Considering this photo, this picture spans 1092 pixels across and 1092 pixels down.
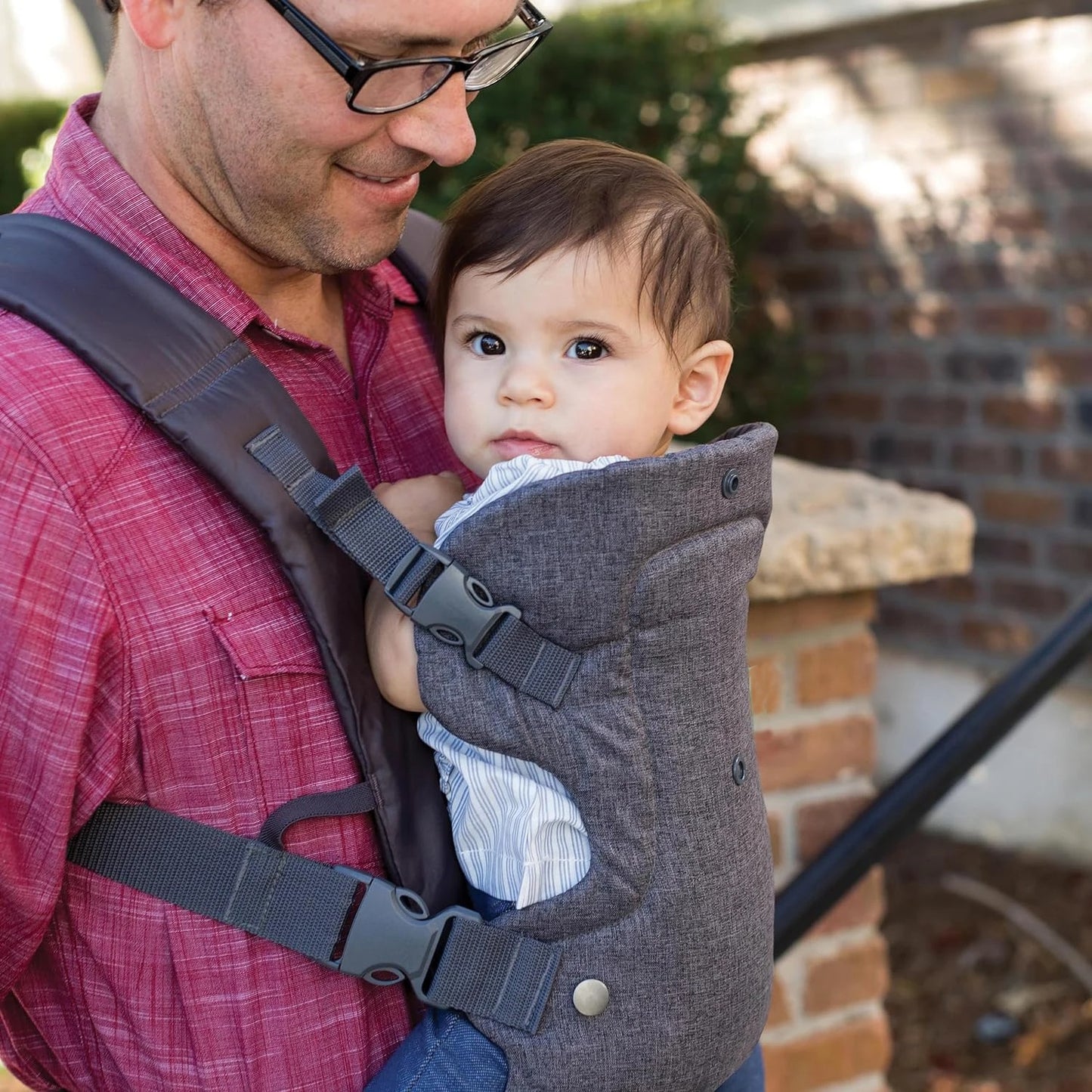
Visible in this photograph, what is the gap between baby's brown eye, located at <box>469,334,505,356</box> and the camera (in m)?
1.56

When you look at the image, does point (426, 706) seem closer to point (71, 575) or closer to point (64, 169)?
point (71, 575)

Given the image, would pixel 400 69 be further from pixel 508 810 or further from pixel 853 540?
pixel 853 540

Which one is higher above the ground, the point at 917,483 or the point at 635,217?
the point at 635,217

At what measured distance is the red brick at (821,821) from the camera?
2383 millimetres

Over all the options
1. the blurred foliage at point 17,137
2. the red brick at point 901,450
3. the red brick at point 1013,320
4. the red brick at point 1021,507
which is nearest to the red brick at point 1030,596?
the red brick at point 1021,507

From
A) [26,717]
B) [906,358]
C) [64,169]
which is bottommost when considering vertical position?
[906,358]

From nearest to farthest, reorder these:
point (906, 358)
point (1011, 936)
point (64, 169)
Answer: point (64, 169) < point (1011, 936) < point (906, 358)

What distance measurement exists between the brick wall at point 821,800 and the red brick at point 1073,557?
175 cm

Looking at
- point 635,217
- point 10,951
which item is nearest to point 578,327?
point 635,217

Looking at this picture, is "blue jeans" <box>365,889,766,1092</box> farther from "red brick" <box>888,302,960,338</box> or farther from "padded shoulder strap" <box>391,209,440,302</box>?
"red brick" <box>888,302,960,338</box>

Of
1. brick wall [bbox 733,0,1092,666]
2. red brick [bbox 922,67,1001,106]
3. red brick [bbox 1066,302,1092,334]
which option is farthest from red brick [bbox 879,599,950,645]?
red brick [bbox 922,67,1001,106]

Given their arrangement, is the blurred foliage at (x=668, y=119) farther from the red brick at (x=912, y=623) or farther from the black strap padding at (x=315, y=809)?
the black strap padding at (x=315, y=809)

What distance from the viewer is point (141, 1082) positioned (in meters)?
1.38

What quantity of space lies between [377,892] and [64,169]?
2.67ft
